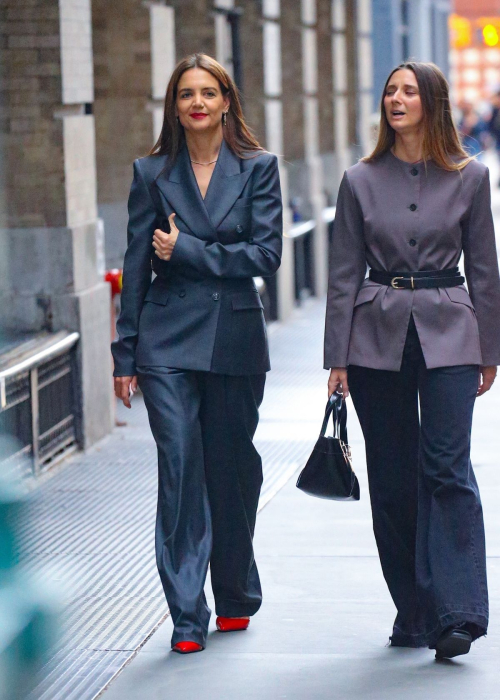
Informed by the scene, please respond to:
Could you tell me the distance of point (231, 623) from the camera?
492cm

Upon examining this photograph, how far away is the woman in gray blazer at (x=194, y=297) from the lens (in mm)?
4633

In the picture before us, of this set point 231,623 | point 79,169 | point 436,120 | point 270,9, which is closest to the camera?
point 436,120

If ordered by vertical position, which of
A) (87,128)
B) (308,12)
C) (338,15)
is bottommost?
(87,128)

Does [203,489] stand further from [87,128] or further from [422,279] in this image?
[87,128]

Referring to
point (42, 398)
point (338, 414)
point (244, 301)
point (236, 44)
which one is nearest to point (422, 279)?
point (338, 414)

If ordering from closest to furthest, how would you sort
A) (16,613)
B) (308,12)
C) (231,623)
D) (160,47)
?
(16,613) < (231,623) < (160,47) < (308,12)

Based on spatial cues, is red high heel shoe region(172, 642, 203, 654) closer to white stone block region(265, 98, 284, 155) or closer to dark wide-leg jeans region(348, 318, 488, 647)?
dark wide-leg jeans region(348, 318, 488, 647)

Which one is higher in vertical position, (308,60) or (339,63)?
(339,63)

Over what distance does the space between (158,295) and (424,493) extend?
104cm

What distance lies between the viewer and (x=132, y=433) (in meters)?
8.95

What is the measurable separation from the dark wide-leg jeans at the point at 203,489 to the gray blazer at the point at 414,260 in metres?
A: 0.45

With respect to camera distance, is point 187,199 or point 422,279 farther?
point 187,199

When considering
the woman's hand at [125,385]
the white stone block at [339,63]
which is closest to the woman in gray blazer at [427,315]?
the woman's hand at [125,385]

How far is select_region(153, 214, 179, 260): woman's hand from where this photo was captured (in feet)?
15.1
